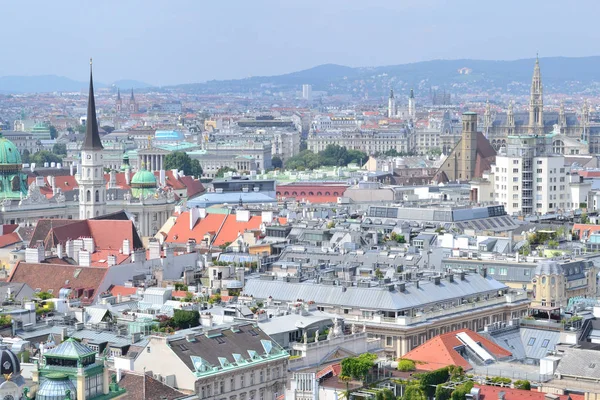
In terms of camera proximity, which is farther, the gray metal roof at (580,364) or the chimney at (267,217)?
the chimney at (267,217)

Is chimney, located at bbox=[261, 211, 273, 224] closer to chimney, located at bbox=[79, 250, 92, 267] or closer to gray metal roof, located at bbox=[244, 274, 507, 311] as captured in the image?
chimney, located at bbox=[79, 250, 92, 267]

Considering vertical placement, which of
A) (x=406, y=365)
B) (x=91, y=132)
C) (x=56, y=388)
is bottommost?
(x=406, y=365)

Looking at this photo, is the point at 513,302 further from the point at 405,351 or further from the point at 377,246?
the point at 377,246

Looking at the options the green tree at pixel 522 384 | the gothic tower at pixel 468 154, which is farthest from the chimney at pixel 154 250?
the gothic tower at pixel 468 154

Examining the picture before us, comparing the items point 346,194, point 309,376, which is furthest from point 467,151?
point 309,376

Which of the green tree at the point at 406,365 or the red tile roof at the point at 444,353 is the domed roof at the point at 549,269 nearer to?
the red tile roof at the point at 444,353

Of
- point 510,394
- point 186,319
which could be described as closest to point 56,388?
point 510,394

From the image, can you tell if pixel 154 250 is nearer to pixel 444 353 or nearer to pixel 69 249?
pixel 69 249
